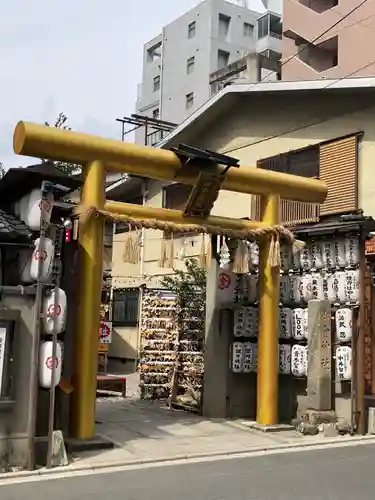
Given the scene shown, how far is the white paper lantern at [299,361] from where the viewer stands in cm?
1241

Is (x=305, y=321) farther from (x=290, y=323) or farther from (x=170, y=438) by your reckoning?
(x=170, y=438)

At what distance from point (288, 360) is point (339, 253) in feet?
7.90

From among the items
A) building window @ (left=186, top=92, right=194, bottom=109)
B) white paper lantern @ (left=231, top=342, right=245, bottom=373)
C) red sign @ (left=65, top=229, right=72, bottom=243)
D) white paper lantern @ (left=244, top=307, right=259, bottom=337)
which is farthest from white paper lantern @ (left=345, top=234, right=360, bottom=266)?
building window @ (left=186, top=92, right=194, bottom=109)

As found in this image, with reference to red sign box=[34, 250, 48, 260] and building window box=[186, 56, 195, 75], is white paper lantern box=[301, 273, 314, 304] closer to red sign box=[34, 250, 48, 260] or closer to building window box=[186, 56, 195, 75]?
red sign box=[34, 250, 48, 260]

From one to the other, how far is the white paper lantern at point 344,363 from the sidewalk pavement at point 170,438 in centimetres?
116

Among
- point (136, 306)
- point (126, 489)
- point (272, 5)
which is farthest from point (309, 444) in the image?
point (272, 5)

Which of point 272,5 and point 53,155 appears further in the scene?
point 272,5

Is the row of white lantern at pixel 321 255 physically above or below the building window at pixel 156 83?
below

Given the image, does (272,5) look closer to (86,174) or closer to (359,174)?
(359,174)

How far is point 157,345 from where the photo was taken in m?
15.3

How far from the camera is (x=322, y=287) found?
41.6 ft

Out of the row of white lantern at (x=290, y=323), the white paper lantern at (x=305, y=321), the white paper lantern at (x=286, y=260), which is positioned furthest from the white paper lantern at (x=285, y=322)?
the white paper lantern at (x=286, y=260)

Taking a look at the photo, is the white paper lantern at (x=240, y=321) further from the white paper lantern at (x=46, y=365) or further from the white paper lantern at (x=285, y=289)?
the white paper lantern at (x=46, y=365)

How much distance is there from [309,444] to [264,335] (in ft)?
7.50
